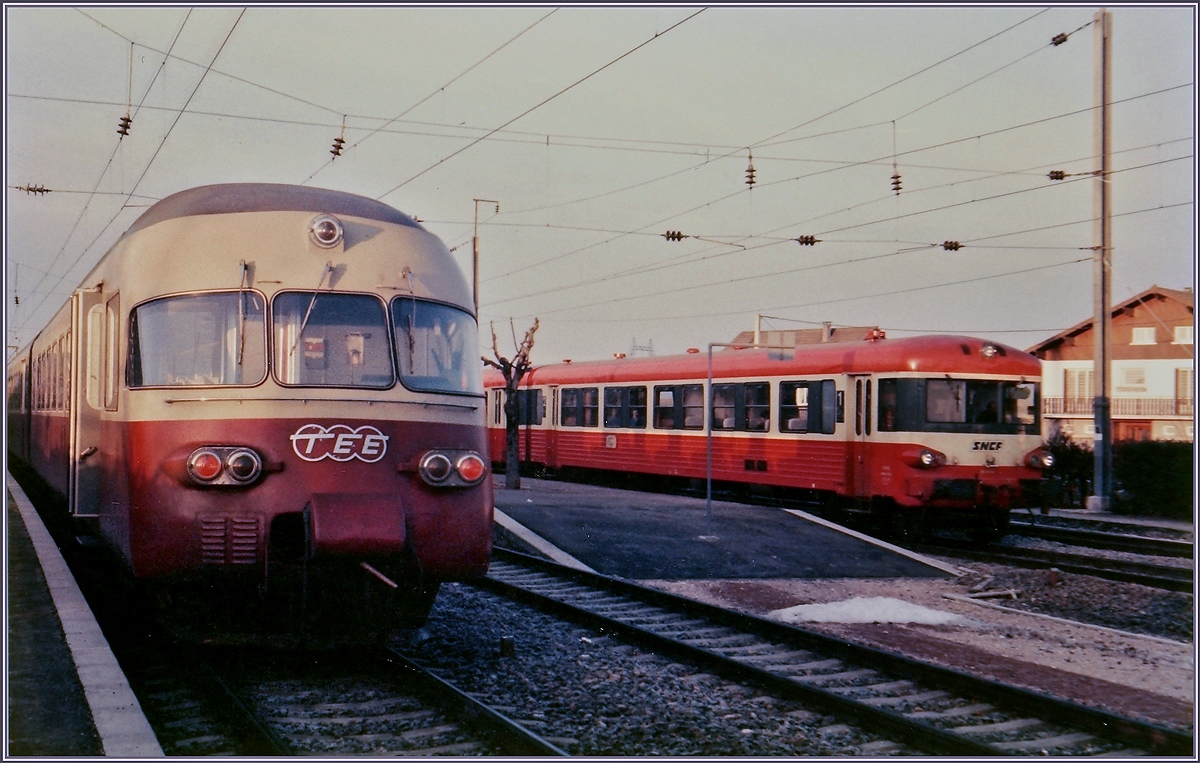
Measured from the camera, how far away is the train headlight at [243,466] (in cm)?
644

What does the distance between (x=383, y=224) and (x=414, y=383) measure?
1.21 metres

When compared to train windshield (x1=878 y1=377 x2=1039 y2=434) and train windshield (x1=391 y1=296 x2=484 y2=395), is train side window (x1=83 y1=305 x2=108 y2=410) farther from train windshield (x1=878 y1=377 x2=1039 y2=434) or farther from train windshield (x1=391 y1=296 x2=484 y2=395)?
train windshield (x1=878 y1=377 x2=1039 y2=434)

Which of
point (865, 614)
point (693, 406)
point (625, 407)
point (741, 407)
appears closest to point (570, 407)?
point (625, 407)

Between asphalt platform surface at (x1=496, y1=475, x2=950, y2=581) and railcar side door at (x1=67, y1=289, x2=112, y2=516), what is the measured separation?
5779 millimetres

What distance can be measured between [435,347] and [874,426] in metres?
10.6

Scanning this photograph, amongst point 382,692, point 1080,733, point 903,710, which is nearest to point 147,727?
point 382,692

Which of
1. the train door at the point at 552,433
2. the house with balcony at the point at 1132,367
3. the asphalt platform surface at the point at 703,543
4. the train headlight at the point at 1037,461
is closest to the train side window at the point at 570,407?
the train door at the point at 552,433

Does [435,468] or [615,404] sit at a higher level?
[615,404]

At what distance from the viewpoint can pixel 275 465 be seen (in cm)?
655

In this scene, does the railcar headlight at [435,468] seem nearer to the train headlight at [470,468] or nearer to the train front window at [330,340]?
the train headlight at [470,468]

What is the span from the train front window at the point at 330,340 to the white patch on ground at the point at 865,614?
4791 millimetres

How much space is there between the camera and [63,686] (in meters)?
6.06

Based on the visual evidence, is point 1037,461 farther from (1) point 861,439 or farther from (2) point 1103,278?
(2) point 1103,278

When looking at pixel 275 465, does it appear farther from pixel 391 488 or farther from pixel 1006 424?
pixel 1006 424
